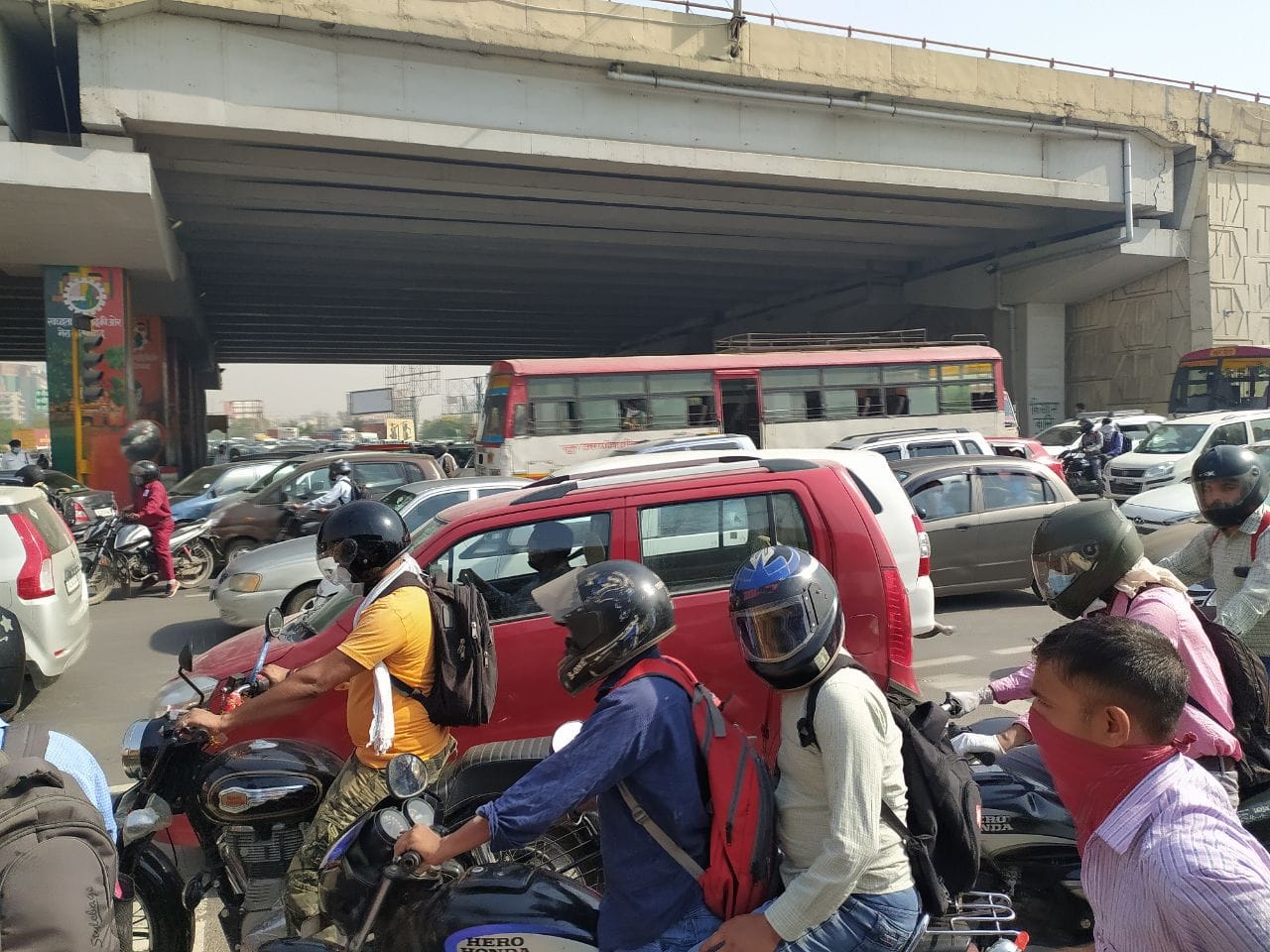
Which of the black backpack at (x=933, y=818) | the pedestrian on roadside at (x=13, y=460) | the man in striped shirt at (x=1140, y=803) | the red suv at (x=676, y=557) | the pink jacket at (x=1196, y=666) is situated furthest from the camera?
the pedestrian on roadside at (x=13, y=460)

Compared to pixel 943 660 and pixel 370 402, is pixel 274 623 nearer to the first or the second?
pixel 943 660

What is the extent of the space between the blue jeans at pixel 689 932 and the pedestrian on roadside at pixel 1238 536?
2.56 metres

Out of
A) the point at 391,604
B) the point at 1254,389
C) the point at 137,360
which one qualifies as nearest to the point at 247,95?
the point at 137,360

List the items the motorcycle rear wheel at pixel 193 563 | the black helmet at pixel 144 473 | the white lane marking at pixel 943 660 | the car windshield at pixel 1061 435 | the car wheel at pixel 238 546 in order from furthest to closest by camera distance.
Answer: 1. the car windshield at pixel 1061 435
2. the car wheel at pixel 238 546
3. the motorcycle rear wheel at pixel 193 563
4. the black helmet at pixel 144 473
5. the white lane marking at pixel 943 660

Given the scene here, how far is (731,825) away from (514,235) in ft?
87.8

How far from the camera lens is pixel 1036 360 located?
30.7 m

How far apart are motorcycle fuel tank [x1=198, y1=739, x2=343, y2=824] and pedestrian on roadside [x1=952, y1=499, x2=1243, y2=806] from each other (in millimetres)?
2091

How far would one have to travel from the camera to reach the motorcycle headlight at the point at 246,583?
888 centimetres

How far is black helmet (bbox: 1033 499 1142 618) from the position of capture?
292 centimetres

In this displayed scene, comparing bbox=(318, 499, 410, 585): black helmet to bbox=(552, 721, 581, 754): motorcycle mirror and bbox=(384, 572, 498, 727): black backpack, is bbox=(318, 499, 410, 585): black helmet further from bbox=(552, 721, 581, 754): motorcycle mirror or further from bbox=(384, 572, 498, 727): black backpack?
bbox=(552, 721, 581, 754): motorcycle mirror

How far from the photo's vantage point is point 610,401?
18750 mm

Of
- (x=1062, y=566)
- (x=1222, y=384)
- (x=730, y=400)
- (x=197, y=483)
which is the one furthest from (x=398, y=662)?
(x=1222, y=384)

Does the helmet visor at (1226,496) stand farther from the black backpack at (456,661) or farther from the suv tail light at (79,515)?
the suv tail light at (79,515)

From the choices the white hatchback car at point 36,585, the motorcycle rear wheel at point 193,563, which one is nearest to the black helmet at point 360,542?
the white hatchback car at point 36,585
